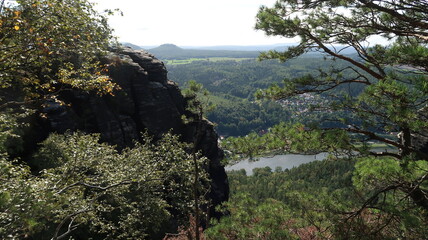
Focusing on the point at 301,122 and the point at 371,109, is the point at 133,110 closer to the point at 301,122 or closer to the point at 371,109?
the point at 301,122

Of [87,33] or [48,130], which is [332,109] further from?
[48,130]

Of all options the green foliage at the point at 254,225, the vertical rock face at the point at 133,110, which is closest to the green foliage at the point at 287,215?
the green foliage at the point at 254,225

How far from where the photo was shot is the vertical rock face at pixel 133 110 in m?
30.0

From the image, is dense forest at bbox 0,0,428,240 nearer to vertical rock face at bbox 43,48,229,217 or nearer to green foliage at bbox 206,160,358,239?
green foliage at bbox 206,160,358,239

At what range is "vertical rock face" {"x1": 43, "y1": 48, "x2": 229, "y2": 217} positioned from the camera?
1182 inches

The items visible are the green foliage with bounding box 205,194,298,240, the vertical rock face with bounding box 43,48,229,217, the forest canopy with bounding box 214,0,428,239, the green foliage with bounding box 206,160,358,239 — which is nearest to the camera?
the forest canopy with bounding box 214,0,428,239

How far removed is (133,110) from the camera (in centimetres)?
3631

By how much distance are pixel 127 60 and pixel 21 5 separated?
3226 centimetres

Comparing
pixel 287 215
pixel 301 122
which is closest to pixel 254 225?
pixel 287 215

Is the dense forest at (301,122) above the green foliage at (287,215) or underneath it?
above

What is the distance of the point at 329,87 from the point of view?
8.88 meters

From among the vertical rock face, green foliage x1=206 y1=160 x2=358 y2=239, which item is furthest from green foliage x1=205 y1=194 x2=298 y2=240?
the vertical rock face

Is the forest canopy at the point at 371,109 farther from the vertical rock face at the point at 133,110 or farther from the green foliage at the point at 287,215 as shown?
the vertical rock face at the point at 133,110

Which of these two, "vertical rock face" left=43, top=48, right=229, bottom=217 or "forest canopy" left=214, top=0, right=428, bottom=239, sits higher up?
"forest canopy" left=214, top=0, right=428, bottom=239
